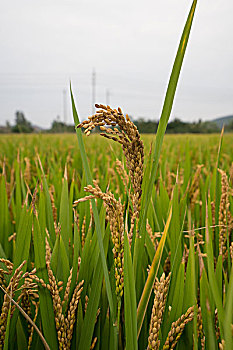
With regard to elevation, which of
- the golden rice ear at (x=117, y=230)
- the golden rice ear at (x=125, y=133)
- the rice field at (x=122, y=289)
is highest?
the golden rice ear at (x=125, y=133)

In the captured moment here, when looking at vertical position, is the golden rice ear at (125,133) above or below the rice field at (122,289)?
above

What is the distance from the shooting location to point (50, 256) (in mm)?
809

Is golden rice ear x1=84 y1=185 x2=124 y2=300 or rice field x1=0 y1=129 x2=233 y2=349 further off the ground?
golden rice ear x1=84 y1=185 x2=124 y2=300

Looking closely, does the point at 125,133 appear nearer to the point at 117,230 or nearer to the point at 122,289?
the point at 117,230

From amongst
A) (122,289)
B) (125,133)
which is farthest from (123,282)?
(125,133)

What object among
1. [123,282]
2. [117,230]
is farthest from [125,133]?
[123,282]

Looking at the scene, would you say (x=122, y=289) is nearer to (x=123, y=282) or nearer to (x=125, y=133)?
(x=123, y=282)

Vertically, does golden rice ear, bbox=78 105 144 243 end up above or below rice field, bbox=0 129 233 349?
above

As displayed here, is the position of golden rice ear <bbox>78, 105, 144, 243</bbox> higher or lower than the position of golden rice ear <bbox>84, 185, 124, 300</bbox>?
higher

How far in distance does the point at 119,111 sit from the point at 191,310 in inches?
16.9

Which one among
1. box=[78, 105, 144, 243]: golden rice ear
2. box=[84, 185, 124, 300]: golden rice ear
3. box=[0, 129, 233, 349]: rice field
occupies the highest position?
box=[78, 105, 144, 243]: golden rice ear

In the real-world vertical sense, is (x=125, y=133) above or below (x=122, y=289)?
above

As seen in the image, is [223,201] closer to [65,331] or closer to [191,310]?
[191,310]

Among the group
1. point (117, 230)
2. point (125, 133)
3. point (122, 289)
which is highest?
point (125, 133)
